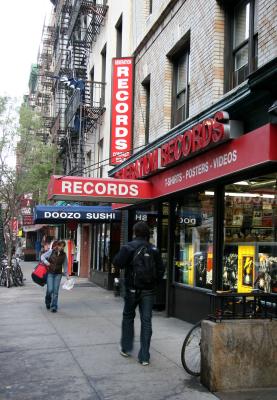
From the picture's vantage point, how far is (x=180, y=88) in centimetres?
1229

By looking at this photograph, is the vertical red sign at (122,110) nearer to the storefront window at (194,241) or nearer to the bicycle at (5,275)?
the storefront window at (194,241)

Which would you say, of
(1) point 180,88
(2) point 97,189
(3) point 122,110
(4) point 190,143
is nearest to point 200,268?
(4) point 190,143

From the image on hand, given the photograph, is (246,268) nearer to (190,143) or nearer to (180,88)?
(190,143)

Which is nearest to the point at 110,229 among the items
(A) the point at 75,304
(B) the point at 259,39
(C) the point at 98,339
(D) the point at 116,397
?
(A) the point at 75,304

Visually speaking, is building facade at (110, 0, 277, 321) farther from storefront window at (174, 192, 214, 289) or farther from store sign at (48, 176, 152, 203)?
store sign at (48, 176, 152, 203)

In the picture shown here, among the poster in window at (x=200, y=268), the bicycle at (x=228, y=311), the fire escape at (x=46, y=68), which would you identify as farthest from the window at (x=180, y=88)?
the fire escape at (x=46, y=68)

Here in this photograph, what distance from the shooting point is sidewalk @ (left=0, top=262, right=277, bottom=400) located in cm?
568

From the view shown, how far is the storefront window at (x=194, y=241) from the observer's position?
389 inches

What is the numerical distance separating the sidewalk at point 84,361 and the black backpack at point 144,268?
1069 mm

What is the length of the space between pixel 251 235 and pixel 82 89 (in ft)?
44.3

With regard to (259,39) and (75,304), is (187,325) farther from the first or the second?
(259,39)

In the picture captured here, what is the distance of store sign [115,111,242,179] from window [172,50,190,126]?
1.31 m

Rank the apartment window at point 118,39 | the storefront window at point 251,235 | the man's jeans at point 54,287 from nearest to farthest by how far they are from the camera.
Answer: the storefront window at point 251,235, the man's jeans at point 54,287, the apartment window at point 118,39

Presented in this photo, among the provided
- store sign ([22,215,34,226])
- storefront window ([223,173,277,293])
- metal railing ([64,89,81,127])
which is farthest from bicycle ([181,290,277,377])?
store sign ([22,215,34,226])
